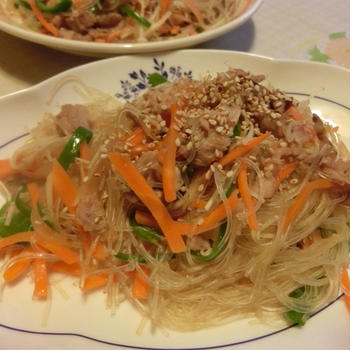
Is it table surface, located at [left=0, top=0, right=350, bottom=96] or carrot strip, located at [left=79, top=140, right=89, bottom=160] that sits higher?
carrot strip, located at [left=79, top=140, right=89, bottom=160]

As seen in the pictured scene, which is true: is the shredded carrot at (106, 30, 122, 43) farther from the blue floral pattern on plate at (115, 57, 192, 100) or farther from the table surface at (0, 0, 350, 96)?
the blue floral pattern on plate at (115, 57, 192, 100)

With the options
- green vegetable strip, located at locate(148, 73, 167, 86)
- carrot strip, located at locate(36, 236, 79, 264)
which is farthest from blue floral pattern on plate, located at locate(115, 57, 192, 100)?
carrot strip, located at locate(36, 236, 79, 264)

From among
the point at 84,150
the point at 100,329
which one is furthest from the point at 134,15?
the point at 100,329

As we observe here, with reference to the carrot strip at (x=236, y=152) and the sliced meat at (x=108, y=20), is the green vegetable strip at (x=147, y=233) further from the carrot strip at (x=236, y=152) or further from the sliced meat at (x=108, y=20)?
the sliced meat at (x=108, y=20)

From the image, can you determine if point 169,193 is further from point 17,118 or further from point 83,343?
point 17,118

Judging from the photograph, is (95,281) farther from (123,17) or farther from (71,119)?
(123,17)

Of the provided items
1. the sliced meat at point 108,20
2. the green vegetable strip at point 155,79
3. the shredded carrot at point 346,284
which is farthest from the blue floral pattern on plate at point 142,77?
A: the shredded carrot at point 346,284
